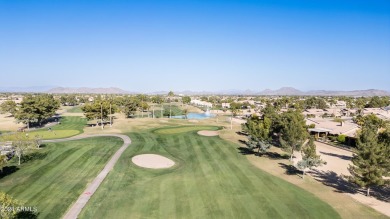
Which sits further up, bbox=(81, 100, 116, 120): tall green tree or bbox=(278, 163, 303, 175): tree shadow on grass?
bbox=(81, 100, 116, 120): tall green tree

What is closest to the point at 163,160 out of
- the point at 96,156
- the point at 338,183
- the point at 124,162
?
the point at 124,162

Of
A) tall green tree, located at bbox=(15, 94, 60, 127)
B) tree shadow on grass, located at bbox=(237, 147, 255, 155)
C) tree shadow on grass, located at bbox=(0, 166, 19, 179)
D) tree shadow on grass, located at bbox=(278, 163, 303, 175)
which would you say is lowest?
tree shadow on grass, located at bbox=(0, 166, 19, 179)

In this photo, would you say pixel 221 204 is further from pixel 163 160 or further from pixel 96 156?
pixel 96 156

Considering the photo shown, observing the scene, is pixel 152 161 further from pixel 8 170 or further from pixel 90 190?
pixel 8 170

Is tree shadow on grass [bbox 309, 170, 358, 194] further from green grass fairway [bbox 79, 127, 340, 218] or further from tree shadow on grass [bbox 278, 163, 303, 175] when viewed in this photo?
green grass fairway [bbox 79, 127, 340, 218]

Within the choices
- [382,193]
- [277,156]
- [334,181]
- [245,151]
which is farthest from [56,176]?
[382,193]

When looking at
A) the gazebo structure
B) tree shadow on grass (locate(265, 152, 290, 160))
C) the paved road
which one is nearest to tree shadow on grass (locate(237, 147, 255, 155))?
tree shadow on grass (locate(265, 152, 290, 160))
